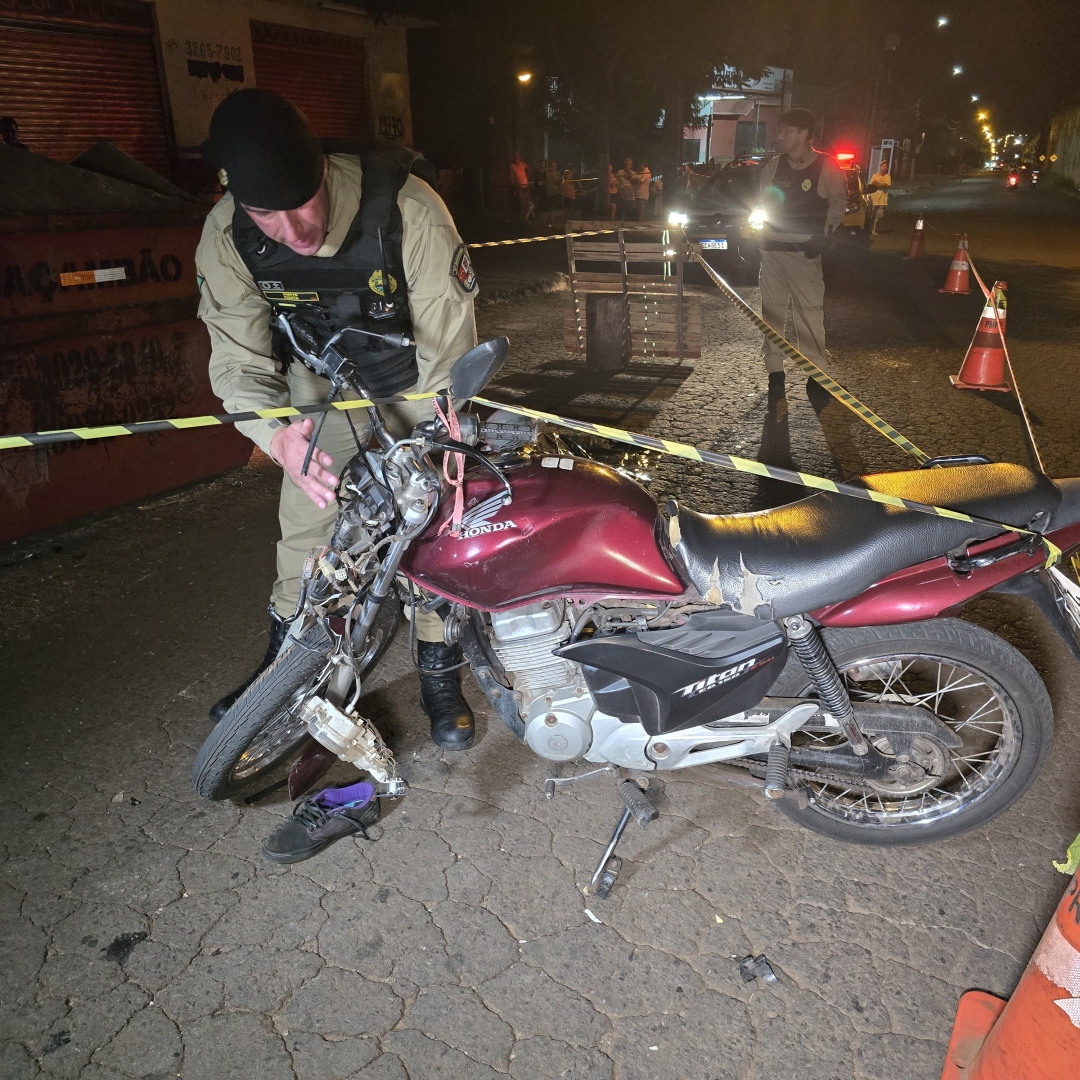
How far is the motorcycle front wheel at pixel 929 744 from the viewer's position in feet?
7.32

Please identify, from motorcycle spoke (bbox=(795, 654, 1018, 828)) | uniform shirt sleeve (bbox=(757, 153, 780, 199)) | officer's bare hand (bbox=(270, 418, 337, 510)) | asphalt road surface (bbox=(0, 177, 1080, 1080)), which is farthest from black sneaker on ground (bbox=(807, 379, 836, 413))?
officer's bare hand (bbox=(270, 418, 337, 510))

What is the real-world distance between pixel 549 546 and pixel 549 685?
43 cm

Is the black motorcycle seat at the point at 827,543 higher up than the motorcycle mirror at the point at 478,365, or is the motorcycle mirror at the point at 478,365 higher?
the motorcycle mirror at the point at 478,365

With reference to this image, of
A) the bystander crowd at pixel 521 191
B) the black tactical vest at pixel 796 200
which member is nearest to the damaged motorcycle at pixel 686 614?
the black tactical vest at pixel 796 200

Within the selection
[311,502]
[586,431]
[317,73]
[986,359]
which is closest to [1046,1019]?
[586,431]

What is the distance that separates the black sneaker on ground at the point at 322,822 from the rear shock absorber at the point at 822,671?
1379 mm

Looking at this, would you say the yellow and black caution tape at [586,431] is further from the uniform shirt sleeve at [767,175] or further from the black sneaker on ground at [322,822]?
the uniform shirt sleeve at [767,175]

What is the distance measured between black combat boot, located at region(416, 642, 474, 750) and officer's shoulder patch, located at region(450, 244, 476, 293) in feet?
3.99

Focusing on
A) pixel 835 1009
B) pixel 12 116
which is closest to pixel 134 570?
pixel 835 1009

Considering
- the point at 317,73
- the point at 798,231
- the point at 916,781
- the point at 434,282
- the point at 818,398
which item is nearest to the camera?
the point at 916,781

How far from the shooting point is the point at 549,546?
2.16 metres

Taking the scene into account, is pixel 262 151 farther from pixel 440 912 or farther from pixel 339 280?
pixel 440 912

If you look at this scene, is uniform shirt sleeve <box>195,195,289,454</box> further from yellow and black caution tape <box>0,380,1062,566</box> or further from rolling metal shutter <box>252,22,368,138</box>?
rolling metal shutter <box>252,22,368,138</box>

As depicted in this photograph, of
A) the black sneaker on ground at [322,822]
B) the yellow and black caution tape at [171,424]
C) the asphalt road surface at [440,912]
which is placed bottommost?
the asphalt road surface at [440,912]
